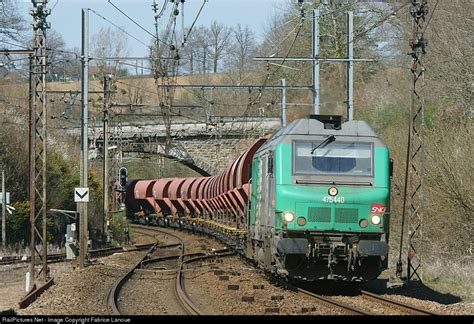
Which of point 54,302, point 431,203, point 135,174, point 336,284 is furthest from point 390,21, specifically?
point 135,174

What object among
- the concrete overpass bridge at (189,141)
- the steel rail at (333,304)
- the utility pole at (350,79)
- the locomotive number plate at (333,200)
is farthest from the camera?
the concrete overpass bridge at (189,141)

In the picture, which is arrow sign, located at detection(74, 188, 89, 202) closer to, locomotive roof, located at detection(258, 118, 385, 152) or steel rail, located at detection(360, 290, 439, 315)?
locomotive roof, located at detection(258, 118, 385, 152)

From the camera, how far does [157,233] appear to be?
48.8 metres

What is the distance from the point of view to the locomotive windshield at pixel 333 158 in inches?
612

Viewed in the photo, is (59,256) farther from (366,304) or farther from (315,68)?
(366,304)

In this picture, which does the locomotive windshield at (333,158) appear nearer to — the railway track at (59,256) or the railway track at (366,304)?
the railway track at (366,304)

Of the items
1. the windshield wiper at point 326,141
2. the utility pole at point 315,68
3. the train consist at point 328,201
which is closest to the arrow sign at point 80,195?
the utility pole at point 315,68

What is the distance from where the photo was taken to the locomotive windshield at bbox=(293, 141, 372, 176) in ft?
51.0

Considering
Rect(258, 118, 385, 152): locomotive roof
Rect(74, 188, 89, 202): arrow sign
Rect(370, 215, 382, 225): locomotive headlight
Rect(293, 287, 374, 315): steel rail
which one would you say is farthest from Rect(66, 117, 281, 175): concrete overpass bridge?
Rect(370, 215, 382, 225): locomotive headlight

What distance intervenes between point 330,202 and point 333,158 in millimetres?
865

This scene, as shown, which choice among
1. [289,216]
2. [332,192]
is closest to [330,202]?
[332,192]

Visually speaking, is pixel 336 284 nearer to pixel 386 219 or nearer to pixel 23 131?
pixel 386 219

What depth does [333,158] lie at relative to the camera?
15602 mm

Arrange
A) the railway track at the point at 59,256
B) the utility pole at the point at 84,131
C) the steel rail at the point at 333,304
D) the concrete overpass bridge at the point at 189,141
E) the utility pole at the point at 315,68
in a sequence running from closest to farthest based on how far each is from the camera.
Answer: the steel rail at the point at 333,304
the utility pole at the point at 315,68
the utility pole at the point at 84,131
the railway track at the point at 59,256
the concrete overpass bridge at the point at 189,141
